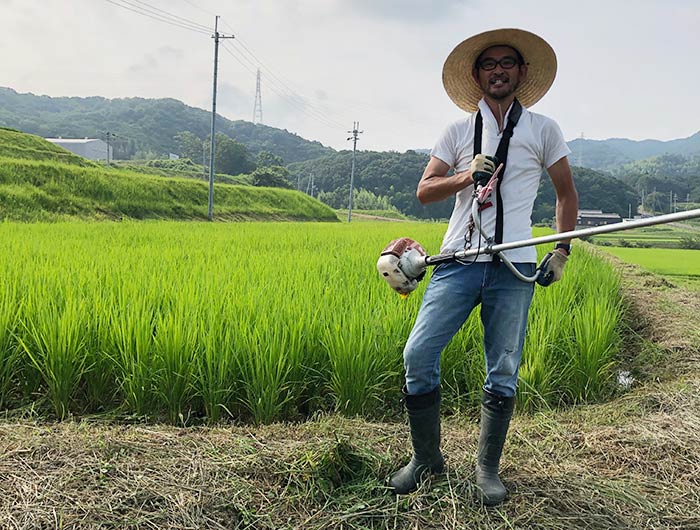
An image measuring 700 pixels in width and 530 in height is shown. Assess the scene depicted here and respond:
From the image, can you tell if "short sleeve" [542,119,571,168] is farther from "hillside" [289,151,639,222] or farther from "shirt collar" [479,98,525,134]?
"hillside" [289,151,639,222]

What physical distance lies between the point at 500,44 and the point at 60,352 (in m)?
2.22

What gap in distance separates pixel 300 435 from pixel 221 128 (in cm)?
9459

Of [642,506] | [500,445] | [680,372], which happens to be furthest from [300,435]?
[680,372]

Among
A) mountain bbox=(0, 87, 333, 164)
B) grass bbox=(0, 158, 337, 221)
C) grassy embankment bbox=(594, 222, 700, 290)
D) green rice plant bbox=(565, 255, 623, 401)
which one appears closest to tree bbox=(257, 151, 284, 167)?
mountain bbox=(0, 87, 333, 164)

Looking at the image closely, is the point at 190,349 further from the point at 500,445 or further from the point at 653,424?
the point at 653,424

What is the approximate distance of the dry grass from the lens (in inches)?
62.4

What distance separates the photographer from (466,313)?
5.58 ft

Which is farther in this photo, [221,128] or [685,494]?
[221,128]

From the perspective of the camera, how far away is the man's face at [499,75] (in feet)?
5.47

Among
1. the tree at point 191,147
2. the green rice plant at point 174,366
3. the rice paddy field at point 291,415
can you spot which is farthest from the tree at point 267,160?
the green rice plant at point 174,366

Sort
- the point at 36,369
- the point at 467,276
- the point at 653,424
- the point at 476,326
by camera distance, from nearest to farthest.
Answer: the point at 467,276 → the point at 653,424 → the point at 36,369 → the point at 476,326

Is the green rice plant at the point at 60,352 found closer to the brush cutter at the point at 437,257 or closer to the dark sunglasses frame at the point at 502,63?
the brush cutter at the point at 437,257

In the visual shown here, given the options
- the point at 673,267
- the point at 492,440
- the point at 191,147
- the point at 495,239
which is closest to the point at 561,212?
the point at 495,239

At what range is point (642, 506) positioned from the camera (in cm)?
170
